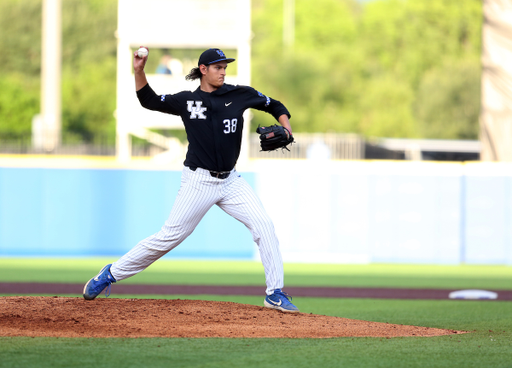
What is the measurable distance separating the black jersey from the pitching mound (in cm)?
107

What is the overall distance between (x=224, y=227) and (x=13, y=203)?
368cm

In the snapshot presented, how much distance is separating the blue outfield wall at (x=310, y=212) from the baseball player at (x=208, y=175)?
721 cm

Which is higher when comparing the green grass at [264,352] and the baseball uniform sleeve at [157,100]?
the baseball uniform sleeve at [157,100]

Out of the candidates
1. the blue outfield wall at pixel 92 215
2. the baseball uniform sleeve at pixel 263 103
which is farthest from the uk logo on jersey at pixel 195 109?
the blue outfield wall at pixel 92 215

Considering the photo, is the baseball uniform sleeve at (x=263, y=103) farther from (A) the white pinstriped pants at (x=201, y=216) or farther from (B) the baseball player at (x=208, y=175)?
(A) the white pinstriped pants at (x=201, y=216)

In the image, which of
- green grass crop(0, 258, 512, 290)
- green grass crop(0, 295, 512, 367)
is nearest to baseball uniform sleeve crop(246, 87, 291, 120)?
green grass crop(0, 295, 512, 367)

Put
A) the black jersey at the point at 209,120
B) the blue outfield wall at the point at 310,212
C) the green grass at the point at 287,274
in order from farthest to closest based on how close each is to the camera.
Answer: the blue outfield wall at the point at 310,212
the green grass at the point at 287,274
the black jersey at the point at 209,120

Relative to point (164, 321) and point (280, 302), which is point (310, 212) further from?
point (164, 321)

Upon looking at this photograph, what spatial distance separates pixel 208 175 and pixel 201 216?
31 centimetres

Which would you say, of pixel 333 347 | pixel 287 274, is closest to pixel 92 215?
pixel 287 274

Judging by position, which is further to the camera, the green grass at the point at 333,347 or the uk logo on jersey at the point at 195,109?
the uk logo on jersey at the point at 195,109

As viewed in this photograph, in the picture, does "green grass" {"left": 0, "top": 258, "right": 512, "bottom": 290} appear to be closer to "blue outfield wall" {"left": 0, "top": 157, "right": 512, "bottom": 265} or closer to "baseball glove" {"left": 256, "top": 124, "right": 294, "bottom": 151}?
"blue outfield wall" {"left": 0, "top": 157, "right": 512, "bottom": 265}

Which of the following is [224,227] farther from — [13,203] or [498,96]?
[498,96]

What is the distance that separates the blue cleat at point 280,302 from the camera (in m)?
5.34
